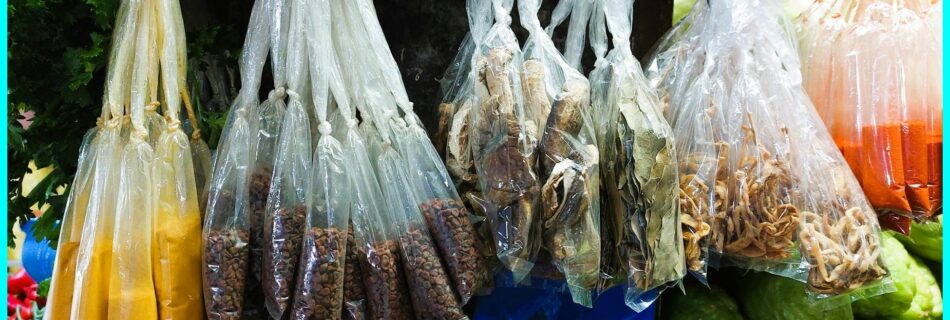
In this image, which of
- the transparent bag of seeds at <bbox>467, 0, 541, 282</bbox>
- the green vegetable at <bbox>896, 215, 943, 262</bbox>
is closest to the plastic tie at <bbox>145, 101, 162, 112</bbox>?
the transparent bag of seeds at <bbox>467, 0, 541, 282</bbox>

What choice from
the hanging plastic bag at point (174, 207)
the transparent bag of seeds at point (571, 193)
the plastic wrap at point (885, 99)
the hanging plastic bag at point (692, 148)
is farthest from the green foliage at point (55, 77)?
the plastic wrap at point (885, 99)

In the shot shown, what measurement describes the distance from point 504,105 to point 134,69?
0.58 meters

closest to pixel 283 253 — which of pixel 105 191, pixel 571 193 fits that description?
pixel 105 191

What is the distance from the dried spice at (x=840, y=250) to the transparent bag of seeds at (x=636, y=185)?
0.22 metres

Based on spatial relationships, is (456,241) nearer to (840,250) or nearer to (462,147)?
(462,147)

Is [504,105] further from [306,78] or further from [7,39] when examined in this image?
[7,39]

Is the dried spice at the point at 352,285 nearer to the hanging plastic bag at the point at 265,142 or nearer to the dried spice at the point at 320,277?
the dried spice at the point at 320,277

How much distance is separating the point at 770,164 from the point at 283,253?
776 millimetres

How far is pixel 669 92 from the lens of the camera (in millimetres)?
1363

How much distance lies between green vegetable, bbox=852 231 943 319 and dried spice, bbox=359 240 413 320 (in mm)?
1051

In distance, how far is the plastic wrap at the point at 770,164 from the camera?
1230 mm

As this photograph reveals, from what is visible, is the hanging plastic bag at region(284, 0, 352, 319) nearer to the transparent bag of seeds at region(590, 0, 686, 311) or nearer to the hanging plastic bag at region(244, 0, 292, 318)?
the hanging plastic bag at region(244, 0, 292, 318)

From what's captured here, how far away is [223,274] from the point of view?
116 cm

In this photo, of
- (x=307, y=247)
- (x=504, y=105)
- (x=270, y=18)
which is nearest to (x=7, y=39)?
(x=270, y=18)
